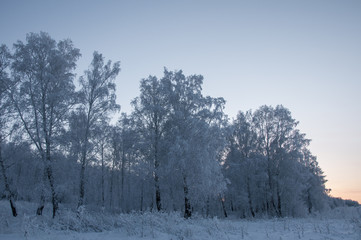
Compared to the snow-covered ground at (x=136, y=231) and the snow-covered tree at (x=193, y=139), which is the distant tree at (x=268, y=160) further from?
the snow-covered ground at (x=136, y=231)

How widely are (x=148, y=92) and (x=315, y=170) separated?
112ft

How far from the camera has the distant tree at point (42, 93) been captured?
17.9 meters

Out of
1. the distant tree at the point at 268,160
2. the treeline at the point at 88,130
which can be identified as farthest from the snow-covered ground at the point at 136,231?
the distant tree at the point at 268,160

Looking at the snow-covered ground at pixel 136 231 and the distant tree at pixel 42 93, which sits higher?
the distant tree at pixel 42 93

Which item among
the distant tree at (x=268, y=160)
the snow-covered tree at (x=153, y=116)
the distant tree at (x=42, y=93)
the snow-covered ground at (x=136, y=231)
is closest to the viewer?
the snow-covered ground at (x=136, y=231)

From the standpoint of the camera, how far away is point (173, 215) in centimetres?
1326

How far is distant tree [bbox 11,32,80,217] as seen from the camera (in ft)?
58.8

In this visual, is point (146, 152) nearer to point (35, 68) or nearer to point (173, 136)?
point (173, 136)

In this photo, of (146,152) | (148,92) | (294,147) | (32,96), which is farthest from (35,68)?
(294,147)

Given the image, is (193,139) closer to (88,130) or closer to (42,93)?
(88,130)

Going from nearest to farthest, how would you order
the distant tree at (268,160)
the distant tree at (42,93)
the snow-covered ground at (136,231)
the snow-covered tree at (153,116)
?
1. the snow-covered ground at (136,231)
2. the distant tree at (42,93)
3. the snow-covered tree at (153,116)
4. the distant tree at (268,160)

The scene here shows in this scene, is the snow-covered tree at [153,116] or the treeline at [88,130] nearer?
the treeline at [88,130]

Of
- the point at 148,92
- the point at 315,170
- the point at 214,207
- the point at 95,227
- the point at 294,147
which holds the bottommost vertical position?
the point at 214,207

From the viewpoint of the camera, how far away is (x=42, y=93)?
1864cm
